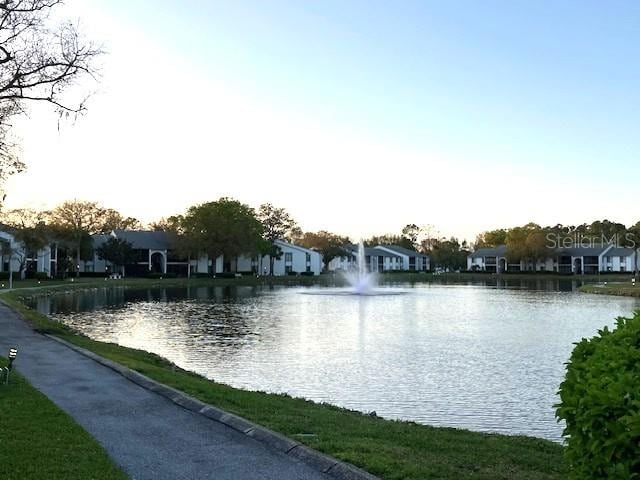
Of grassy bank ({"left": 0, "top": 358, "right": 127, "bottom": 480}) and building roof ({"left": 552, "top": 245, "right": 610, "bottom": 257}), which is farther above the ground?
building roof ({"left": 552, "top": 245, "right": 610, "bottom": 257})

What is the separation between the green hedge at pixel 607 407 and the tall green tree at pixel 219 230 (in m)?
90.9

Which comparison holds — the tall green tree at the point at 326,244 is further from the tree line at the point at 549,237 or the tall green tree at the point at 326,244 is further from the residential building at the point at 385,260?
the tree line at the point at 549,237

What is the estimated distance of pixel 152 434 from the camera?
852 cm

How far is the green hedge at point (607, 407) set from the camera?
3863mm

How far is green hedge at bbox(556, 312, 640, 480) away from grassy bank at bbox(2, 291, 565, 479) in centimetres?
258

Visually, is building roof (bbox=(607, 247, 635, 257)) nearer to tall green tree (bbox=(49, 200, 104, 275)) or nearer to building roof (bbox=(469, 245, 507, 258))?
building roof (bbox=(469, 245, 507, 258))

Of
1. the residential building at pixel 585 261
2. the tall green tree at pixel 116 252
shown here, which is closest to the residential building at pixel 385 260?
the residential building at pixel 585 261

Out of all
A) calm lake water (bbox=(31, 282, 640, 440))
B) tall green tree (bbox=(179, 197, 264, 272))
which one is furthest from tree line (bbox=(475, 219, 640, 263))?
calm lake water (bbox=(31, 282, 640, 440))

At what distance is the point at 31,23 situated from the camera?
21.2m

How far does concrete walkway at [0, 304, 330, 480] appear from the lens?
7008mm

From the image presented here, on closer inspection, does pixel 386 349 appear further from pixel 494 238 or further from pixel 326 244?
pixel 494 238

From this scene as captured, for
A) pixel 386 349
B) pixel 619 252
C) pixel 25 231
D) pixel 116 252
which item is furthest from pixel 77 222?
pixel 619 252

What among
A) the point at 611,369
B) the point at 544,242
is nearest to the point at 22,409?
the point at 611,369

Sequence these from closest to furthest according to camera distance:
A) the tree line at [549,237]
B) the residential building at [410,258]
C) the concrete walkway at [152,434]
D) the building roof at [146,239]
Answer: the concrete walkway at [152,434] < the building roof at [146,239] < the tree line at [549,237] < the residential building at [410,258]
